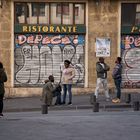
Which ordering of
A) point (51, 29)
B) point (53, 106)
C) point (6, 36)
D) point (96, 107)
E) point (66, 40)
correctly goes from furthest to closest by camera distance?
point (66, 40) < point (51, 29) < point (6, 36) < point (53, 106) < point (96, 107)

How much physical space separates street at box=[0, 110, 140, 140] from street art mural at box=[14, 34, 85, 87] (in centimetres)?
843

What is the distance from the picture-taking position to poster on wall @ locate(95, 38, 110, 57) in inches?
929

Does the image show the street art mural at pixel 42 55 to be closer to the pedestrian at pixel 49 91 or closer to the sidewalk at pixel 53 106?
the sidewalk at pixel 53 106

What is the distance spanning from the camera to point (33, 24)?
2345 centimetres

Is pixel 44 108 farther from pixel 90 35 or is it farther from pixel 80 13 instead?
pixel 80 13

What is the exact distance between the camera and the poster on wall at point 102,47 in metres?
23.6

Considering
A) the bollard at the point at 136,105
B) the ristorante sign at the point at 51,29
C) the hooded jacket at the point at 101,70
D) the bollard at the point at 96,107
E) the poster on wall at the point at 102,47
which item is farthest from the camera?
the poster on wall at the point at 102,47

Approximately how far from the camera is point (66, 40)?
77.4 ft

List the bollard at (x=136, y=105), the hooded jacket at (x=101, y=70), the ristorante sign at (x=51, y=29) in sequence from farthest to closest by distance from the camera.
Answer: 1. the ristorante sign at (x=51, y=29)
2. the hooded jacket at (x=101, y=70)
3. the bollard at (x=136, y=105)

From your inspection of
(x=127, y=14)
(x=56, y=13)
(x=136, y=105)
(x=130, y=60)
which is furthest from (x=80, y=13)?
(x=136, y=105)

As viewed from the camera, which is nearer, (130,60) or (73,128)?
(73,128)

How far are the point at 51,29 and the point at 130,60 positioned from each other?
360 centimetres

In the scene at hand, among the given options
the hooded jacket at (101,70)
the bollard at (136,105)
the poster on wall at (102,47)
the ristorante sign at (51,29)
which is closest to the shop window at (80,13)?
the ristorante sign at (51,29)

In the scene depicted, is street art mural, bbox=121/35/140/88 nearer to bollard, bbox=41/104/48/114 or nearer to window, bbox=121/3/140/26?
window, bbox=121/3/140/26
